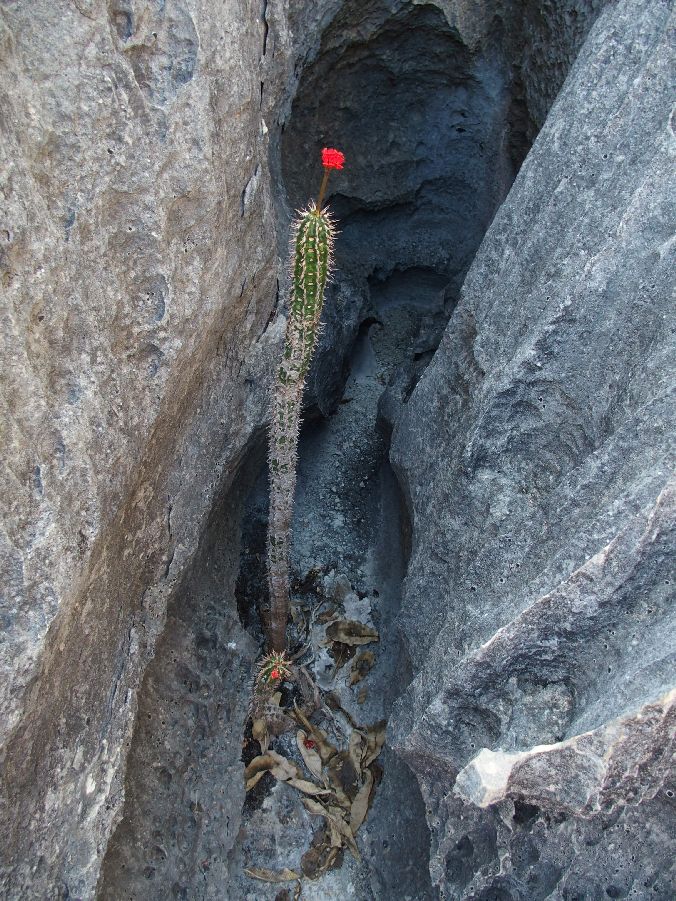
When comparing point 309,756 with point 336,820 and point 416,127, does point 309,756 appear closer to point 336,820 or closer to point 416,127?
point 336,820

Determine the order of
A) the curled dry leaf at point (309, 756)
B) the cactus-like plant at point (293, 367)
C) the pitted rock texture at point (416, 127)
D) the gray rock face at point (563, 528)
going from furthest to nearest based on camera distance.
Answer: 1. the pitted rock texture at point (416, 127)
2. the curled dry leaf at point (309, 756)
3. the cactus-like plant at point (293, 367)
4. the gray rock face at point (563, 528)

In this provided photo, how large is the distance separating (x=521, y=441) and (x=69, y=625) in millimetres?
1253

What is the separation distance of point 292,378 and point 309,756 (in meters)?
1.39

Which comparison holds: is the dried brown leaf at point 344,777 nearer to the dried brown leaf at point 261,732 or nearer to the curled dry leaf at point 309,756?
the curled dry leaf at point 309,756

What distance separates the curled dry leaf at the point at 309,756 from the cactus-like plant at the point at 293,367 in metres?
0.32

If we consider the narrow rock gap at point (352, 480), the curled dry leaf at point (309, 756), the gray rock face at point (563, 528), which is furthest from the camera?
→ the curled dry leaf at point (309, 756)

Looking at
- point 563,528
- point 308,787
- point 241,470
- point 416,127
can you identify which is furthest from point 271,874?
point 416,127

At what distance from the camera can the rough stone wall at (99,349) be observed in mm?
1604

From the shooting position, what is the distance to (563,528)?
1.80 metres

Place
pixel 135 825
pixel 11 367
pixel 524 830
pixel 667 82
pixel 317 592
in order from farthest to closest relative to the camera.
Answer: pixel 317 592 → pixel 135 825 → pixel 667 82 → pixel 524 830 → pixel 11 367

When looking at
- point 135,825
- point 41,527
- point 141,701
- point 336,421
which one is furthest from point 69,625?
point 336,421

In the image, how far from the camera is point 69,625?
180cm

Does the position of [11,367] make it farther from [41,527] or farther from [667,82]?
[667,82]

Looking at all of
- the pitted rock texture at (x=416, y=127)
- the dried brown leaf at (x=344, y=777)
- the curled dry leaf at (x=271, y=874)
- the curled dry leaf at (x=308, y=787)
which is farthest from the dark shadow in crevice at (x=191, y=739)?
the pitted rock texture at (x=416, y=127)
